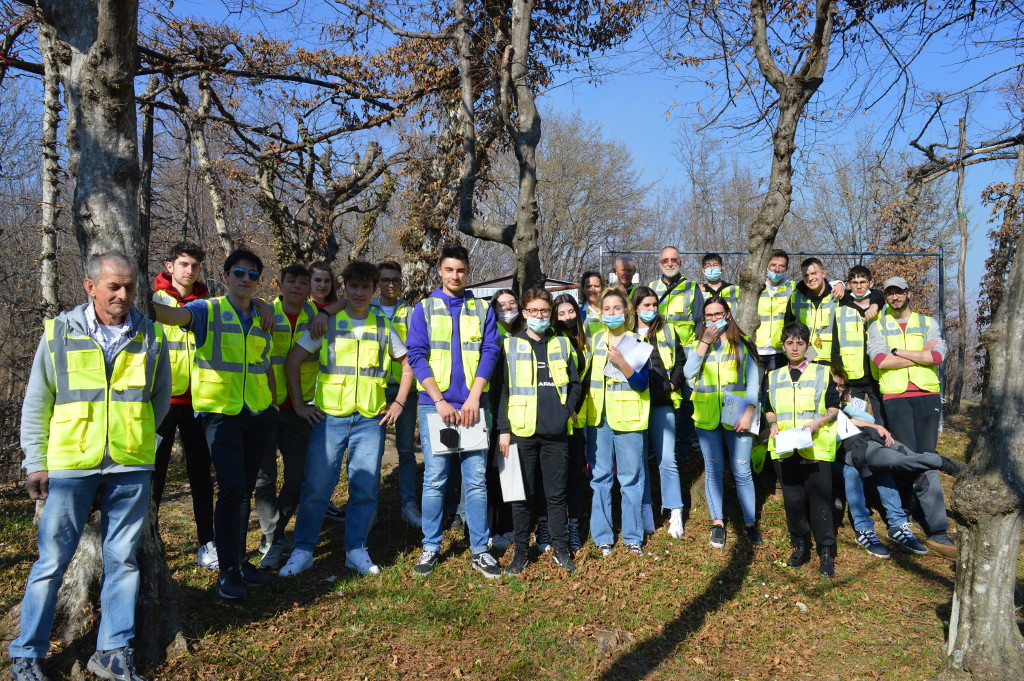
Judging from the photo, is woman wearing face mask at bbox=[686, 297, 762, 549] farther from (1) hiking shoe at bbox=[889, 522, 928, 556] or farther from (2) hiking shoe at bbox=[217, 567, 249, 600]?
(2) hiking shoe at bbox=[217, 567, 249, 600]

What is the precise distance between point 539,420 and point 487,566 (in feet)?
3.85

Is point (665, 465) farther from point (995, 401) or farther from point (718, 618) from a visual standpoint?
point (995, 401)

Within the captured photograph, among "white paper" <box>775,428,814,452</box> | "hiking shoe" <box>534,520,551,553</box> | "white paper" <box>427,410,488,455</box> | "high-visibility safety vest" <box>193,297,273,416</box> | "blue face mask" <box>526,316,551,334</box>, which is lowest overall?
"hiking shoe" <box>534,520,551,553</box>

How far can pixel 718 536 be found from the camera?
617 centimetres

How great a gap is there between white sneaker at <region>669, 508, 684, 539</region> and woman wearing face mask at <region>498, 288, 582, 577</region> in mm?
1269

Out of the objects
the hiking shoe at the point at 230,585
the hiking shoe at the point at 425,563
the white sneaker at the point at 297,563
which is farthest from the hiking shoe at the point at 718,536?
the hiking shoe at the point at 230,585

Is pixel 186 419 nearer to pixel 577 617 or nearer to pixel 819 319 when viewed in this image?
pixel 577 617

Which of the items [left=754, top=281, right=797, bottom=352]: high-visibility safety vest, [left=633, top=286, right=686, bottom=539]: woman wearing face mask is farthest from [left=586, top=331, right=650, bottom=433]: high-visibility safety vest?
[left=754, top=281, right=797, bottom=352]: high-visibility safety vest

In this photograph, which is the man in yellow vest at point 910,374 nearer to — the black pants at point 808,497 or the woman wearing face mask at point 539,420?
the black pants at point 808,497

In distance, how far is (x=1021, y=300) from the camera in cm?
398

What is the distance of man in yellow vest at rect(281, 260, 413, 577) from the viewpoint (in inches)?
208

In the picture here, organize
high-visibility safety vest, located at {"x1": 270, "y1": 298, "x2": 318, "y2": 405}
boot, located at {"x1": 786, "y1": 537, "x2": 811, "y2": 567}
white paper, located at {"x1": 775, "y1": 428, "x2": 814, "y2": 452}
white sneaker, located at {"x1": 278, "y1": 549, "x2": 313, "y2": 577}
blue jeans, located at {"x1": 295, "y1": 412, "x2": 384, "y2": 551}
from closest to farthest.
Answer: white sneaker, located at {"x1": 278, "y1": 549, "x2": 313, "y2": 577} → blue jeans, located at {"x1": 295, "y1": 412, "x2": 384, "y2": 551} → high-visibility safety vest, located at {"x1": 270, "y1": 298, "x2": 318, "y2": 405} → white paper, located at {"x1": 775, "y1": 428, "x2": 814, "y2": 452} → boot, located at {"x1": 786, "y1": 537, "x2": 811, "y2": 567}

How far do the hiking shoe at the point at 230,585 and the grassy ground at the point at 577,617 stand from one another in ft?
0.20

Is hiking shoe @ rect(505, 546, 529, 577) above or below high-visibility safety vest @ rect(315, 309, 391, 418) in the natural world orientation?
below
